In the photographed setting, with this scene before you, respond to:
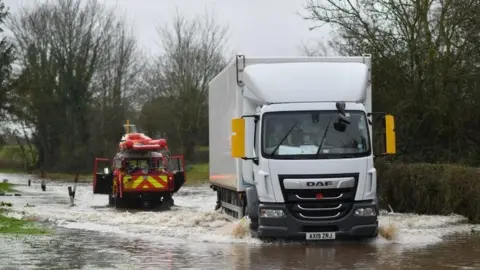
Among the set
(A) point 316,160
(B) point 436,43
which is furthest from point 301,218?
(B) point 436,43

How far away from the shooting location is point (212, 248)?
14.3 meters

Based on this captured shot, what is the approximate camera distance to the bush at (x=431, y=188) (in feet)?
61.1

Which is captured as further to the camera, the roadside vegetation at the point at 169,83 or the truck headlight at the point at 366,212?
the roadside vegetation at the point at 169,83

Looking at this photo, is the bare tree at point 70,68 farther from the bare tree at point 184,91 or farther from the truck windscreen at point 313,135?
the truck windscreen at point 313,135

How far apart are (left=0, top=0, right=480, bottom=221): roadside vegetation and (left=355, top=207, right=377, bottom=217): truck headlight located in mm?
12364

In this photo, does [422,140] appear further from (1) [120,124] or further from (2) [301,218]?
(1) [120,124]

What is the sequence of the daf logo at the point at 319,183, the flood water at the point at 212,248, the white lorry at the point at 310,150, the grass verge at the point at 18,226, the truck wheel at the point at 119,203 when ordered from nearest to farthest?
1. the flood water at the point at 212,248
2. the daf logo at the point at 319,183
3. the white lorry at the point at 310,150
4. the grass verge at the point at 18,226
5. the truck wheel at the point at 119,203

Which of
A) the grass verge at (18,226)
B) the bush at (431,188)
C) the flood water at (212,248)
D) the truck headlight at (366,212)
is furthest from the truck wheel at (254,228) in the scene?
the bush at (431,188)

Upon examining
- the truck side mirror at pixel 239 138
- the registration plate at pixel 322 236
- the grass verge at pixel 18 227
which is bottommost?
the grass verge at pixel 18 227

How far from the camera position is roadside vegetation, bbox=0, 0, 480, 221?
1059 inches

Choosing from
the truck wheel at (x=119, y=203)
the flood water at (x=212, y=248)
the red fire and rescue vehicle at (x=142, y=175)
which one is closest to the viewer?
the flood water at (x=212, y=248)

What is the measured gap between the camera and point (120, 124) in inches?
2628

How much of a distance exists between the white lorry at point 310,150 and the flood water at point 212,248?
21.3 inches

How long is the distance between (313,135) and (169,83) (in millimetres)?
49897
